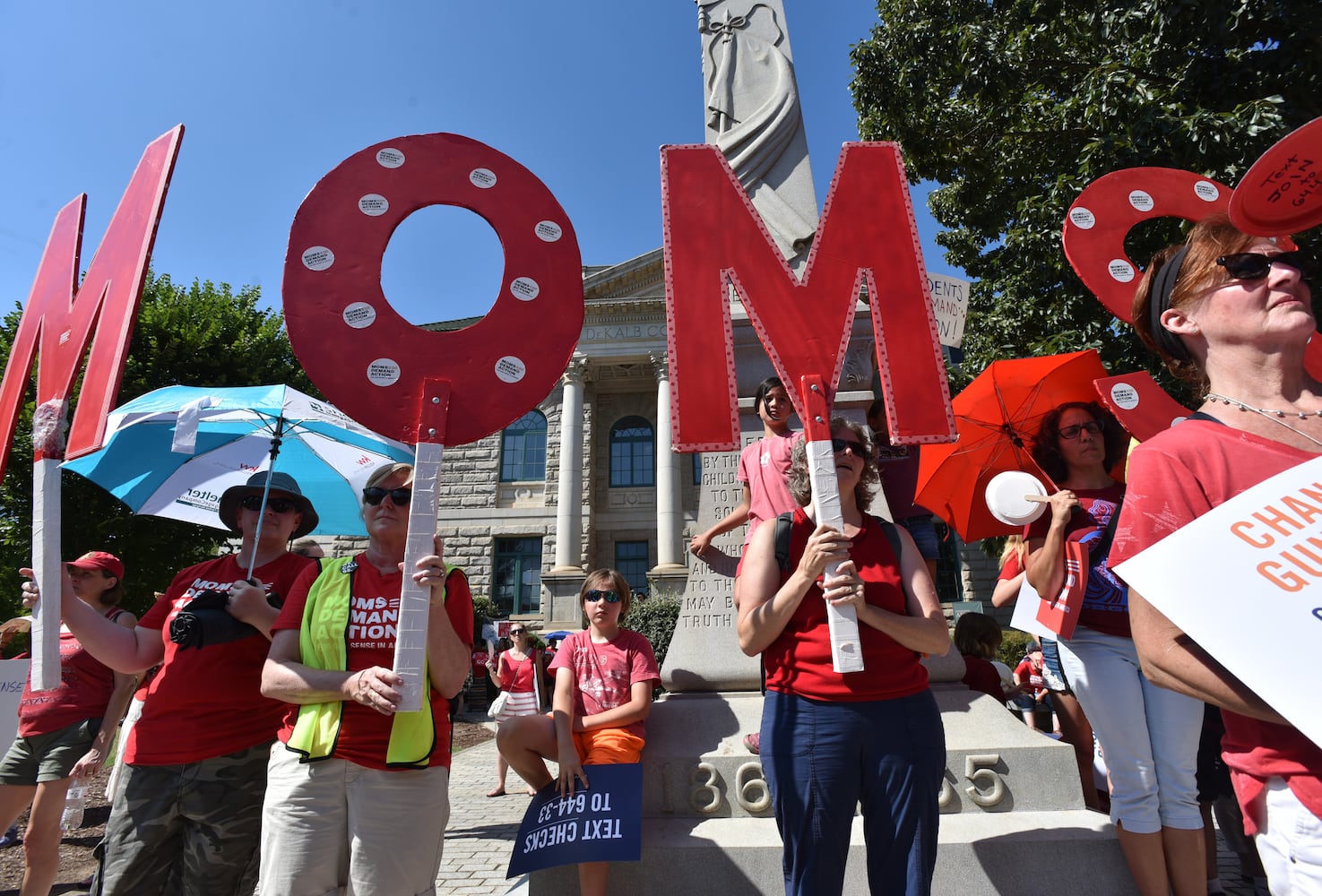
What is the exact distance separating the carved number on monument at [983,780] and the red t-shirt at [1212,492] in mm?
1927

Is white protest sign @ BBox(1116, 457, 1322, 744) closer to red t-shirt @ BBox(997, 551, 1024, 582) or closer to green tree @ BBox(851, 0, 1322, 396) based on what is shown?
red t-shirt @ BBox(997, 551, 1024, 582)

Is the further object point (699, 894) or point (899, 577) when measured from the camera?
point (699, 894)

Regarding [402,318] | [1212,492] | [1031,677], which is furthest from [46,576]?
[1031,677]

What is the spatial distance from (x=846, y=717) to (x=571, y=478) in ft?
71.6

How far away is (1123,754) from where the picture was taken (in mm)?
2512

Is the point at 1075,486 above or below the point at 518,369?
below

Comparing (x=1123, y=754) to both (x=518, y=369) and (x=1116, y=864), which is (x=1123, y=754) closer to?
(x=1116, y=864)

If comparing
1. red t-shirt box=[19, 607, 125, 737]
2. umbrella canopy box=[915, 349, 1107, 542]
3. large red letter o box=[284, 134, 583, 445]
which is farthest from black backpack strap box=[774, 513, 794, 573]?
red t-shirt box=[19, 607, 125, 737]

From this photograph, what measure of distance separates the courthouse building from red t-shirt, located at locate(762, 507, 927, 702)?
20004 millimetres

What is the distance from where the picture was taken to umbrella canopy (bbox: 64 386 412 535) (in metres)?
3.73

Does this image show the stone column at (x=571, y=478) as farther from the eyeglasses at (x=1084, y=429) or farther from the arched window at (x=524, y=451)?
the eyeglasses at (x=1084, y=429)

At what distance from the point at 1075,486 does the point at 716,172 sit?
210 cm

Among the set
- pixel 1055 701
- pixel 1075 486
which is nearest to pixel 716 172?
pixel 1075 486

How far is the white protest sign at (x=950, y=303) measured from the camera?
18.5ft
